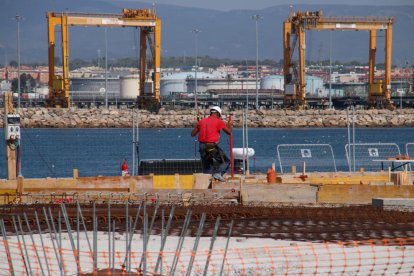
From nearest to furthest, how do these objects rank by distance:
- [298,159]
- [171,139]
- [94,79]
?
[298,159], [171,139], [94,79]

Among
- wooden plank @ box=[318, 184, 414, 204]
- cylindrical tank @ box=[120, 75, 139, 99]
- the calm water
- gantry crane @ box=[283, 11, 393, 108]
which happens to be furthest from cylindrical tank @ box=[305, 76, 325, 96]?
wooden plank @ box=[318, 184, 414, 204]

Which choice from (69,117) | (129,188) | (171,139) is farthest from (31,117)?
(129,188)

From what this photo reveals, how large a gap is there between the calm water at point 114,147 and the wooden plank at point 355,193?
12.3 m

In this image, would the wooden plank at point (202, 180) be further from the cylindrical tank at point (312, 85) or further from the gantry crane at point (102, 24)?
the cylindrical tank at point (312, 85)

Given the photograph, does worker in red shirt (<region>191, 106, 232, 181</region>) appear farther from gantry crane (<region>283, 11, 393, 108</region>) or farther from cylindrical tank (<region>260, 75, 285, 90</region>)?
cylindrical tank (<region>260, 75, 285, 90</region>)

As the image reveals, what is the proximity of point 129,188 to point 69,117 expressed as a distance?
3008 inches

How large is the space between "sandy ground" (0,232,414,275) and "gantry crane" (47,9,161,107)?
6301cm

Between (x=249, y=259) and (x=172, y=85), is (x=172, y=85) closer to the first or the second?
(x=172, y=85)

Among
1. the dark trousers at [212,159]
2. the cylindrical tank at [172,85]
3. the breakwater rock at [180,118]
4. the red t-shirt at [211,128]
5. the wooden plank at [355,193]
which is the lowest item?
the cylindrical tank at [172,85]

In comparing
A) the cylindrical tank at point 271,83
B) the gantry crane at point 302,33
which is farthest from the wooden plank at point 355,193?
the cylindrical tank at point 271,83

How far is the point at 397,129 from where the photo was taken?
314ft

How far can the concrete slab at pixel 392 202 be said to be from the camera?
15.4m

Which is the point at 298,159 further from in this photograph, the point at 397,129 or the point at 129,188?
the point at 397,129

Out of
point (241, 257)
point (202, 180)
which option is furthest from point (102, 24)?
point (241, 257)
